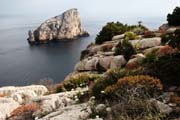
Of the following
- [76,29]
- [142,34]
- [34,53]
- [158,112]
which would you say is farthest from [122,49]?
[76,29]

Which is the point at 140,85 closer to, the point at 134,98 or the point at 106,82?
the point at 134,98

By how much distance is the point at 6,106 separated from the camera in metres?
17.9

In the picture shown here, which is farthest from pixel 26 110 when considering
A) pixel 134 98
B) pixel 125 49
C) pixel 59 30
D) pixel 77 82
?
pixel 59 30

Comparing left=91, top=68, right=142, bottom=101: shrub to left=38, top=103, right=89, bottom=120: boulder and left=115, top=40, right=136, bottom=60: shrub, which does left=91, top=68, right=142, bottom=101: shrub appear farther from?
left=115, top=40, right=136, bottom=60: shrub

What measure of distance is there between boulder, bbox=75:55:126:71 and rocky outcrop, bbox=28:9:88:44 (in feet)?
344

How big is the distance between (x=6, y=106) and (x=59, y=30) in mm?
120880

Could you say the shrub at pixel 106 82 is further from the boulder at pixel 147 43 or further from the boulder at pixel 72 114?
the boulder at pixel 147 43

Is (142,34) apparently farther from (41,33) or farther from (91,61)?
(41,33)

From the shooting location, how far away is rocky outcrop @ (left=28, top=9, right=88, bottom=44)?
133 meters

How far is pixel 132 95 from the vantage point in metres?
11.4

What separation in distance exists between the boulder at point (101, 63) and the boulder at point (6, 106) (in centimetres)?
816

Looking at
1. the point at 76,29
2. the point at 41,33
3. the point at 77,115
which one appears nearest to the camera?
the point at 77,115

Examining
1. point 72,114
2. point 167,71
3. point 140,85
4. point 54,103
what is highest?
point 167,71

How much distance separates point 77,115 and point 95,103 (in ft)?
2.79
